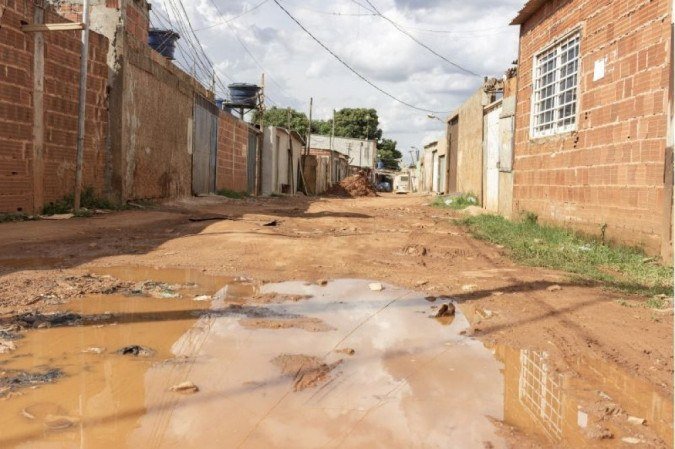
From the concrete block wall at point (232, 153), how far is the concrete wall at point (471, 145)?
7728mm

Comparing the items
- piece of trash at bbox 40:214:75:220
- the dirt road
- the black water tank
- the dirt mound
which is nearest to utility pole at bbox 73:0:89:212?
piece of trash at bbox 40:214:75:220

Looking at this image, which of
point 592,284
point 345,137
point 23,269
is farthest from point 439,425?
point 345,137

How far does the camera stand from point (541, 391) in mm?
2676

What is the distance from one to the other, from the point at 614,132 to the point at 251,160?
659 inches

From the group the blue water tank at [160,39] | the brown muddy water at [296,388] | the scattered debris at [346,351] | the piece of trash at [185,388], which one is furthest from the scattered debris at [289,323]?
the blue water tank at [160,39]

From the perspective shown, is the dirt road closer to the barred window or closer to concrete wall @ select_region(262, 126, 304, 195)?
the barred window

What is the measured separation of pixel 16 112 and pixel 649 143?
8.19 m

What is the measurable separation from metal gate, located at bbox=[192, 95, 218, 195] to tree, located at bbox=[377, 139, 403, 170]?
169ft

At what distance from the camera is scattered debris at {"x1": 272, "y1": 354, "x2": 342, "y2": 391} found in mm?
2623

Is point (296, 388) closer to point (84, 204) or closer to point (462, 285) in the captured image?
point (462, 285)

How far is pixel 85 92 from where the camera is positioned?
9266 mm

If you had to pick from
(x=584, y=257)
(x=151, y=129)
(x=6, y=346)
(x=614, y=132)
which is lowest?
(x=6, y=346)

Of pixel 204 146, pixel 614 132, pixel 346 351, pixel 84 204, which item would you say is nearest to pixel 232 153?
pixel 204 146

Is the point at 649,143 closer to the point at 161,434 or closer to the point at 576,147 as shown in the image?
the point at 576,147
